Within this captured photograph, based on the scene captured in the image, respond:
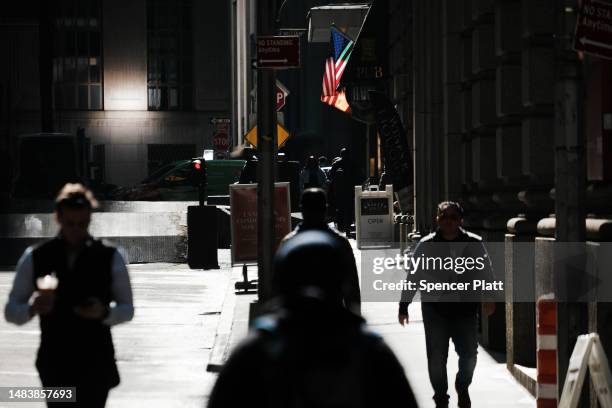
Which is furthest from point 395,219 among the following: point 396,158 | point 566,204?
point 566,204

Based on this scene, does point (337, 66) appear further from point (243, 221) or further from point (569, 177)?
point (569, 177)

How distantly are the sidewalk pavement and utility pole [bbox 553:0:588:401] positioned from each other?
8.29 ft

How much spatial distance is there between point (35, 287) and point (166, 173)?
38.4m

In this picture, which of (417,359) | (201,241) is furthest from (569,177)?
(201,241)

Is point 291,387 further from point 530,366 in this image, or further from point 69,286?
point 530,366

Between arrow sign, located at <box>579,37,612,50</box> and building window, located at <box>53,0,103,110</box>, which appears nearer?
arrow sign, located at <box>579,37,612,50</box>

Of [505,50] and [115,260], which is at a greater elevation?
[505,50]

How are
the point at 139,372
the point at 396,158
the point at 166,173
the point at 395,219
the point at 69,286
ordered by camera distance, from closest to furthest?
the point at 69,286 → the point at 139,372 → the point at 396,158 → the point at 395,219 → the point at 166,173

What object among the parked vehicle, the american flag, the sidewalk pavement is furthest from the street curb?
the parked vehicle

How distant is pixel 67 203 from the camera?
6801 millimetres

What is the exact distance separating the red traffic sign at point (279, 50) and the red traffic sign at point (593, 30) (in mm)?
9563

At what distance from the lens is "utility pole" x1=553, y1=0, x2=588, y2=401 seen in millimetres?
7758

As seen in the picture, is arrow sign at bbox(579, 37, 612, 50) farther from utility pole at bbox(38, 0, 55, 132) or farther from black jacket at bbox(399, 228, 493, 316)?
utility pole at bbox(38, 0, 55, 132)

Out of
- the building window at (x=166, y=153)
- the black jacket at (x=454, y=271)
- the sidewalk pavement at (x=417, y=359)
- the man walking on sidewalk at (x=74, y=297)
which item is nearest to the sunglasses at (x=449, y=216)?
the black jacket at (x=454, y=271)
